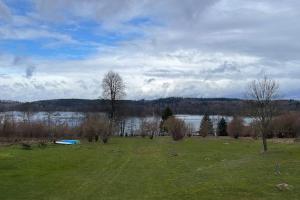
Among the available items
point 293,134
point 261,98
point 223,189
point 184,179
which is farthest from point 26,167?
point 293,134

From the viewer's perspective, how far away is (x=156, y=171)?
31781 mm

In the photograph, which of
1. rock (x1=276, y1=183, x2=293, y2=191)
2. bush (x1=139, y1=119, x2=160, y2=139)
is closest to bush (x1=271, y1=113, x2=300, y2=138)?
bush (x1=139, y1=119, x2=160, y2=139)

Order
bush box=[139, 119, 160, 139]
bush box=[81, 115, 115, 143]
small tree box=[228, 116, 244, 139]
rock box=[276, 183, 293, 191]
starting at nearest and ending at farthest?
rock box=[276, 183, 293, 191]
bush box=[81, 115, 115, 143]
small tree box=[228, 116, 244, 139]
bush box=[139, 119, 160, 139]

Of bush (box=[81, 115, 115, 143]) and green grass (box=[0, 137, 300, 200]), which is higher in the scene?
bush (box=[81, 115, 115, 143])

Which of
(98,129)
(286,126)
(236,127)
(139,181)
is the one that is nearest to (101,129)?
(98,129)

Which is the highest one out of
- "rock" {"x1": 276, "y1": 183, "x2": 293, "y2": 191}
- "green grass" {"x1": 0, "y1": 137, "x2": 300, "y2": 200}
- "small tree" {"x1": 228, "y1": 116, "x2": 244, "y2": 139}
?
"small tree" {"x1": 228, "y1": 116, "x2": 244, "y2": 139}

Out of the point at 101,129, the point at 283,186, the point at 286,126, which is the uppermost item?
the point at 101,129

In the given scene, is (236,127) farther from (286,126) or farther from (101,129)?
(101,129)

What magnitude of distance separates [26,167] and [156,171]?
9904 mm

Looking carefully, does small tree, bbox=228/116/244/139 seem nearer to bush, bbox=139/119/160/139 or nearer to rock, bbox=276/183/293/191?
bush, bbox=139/119/160/139

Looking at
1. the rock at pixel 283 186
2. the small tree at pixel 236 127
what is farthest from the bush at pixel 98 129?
the rock at pixel 283 186

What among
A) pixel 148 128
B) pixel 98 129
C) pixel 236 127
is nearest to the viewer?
pixel 98 129

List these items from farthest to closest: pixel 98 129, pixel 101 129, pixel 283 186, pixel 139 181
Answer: pixel 98 129, pixel 101 129, pixel 139 181, pixel 283 186

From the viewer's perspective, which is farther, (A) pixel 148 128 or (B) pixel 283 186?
(A) pixel 148 128
